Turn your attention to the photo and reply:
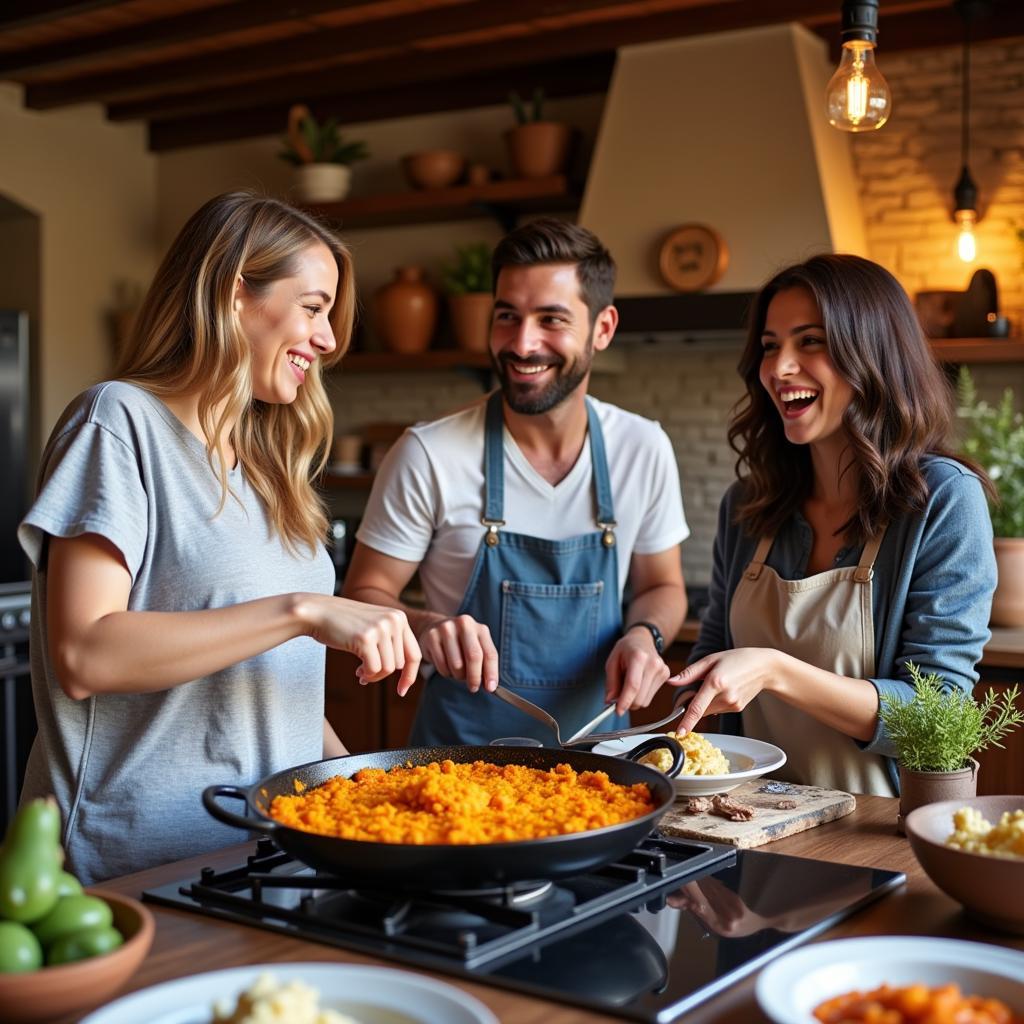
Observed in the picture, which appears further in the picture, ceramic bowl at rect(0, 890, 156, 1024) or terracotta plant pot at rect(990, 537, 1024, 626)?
terracotta plant pot at rect(990, 537, 1024, 626)

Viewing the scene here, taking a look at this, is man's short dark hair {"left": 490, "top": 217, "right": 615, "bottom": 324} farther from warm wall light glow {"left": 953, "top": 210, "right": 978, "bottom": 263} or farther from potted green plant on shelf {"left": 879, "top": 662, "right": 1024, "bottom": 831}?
warm wall light glow {"left": 953, "top": 210, "right": 978, "bottom": 263}

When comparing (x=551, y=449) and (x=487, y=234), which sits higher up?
(x=487, y=234)

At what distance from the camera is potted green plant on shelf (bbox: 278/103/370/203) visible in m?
5.75

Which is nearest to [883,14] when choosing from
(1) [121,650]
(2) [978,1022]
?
(1) [121,650]

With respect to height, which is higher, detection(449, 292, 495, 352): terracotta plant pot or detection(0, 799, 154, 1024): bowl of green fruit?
detection(449, 292, 495, 352): terracotta plant pot

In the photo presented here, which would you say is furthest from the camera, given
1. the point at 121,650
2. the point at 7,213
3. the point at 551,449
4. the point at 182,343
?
the point at 7,213

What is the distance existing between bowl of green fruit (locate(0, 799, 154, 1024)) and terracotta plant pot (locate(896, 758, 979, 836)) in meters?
1.05

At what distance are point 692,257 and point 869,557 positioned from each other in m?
2.69

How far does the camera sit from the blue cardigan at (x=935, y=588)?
80.2 inches

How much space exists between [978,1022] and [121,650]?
1051 millimetres

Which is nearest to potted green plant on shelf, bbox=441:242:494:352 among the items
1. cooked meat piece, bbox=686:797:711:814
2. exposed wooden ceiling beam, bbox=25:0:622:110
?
exposed wooden ceiling beam, bbox=25:0:622:110

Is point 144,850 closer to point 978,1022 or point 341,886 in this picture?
point 341,886

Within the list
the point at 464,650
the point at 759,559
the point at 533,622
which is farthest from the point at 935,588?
the point at 533,622

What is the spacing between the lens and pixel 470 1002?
1.03 m
